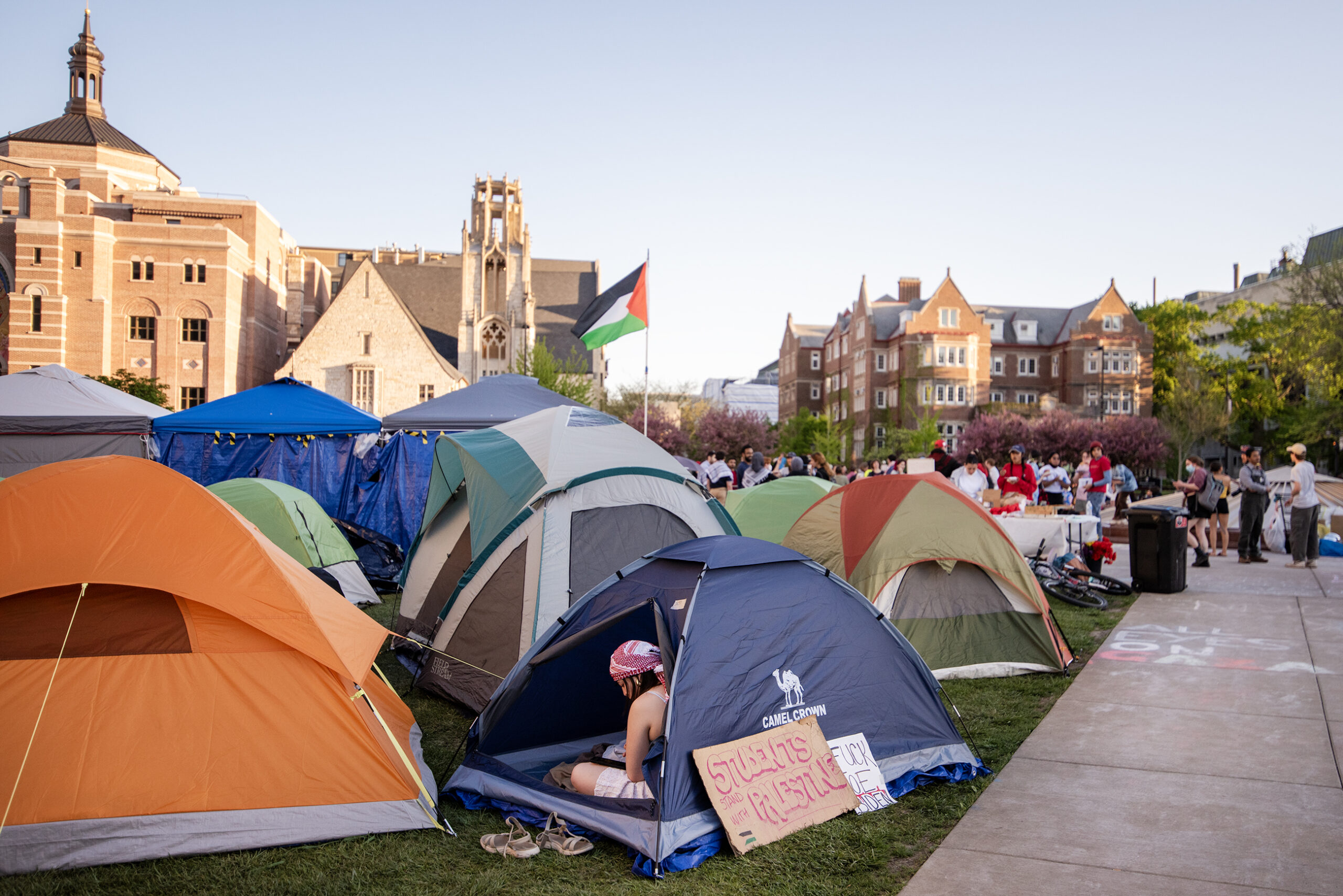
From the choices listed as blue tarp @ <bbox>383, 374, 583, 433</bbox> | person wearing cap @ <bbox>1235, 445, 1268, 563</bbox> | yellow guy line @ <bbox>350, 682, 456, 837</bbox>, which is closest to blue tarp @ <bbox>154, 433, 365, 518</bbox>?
blue tarp @ <bbox>383, 374, 583, 433</bbox>

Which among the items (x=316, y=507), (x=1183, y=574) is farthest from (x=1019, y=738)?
(x=316, y=507)

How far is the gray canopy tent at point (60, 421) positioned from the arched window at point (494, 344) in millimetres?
46039

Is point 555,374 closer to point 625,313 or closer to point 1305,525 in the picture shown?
point 625,313

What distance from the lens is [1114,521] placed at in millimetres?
20422

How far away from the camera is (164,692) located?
14.3 feet

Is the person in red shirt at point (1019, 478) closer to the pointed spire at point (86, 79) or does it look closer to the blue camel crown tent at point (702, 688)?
the blue camel crown tent at point (702, 688)

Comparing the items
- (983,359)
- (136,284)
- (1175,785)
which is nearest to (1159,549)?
(1175,785)

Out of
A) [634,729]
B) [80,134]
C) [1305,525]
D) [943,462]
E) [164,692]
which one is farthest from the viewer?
[80,134]

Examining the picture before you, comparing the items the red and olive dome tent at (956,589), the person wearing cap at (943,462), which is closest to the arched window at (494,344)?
the person wearing cap at (943,462)

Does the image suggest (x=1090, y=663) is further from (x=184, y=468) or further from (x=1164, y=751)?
(x=184, y=468)

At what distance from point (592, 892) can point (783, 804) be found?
1.14 m

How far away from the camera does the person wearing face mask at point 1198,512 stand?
14.7 meters

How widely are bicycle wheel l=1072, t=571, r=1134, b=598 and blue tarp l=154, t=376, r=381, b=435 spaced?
1202 cm

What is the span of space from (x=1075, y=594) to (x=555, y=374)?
38.0m
